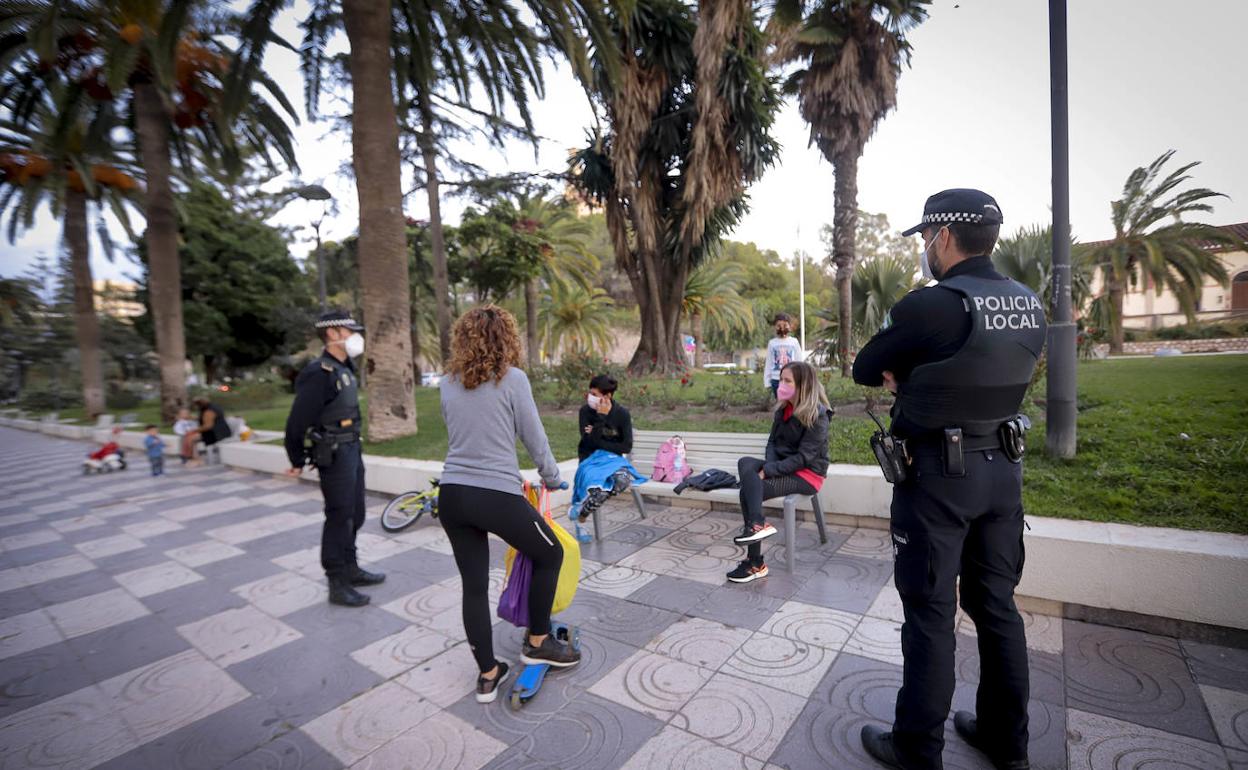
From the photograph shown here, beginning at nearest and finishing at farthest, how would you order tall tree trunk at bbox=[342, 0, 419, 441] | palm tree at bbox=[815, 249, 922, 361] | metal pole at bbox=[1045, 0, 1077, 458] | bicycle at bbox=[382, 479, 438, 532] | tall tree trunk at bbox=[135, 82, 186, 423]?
metal pole at bbox=[1045, 0, 1077, 458] → bicycle at bbox=[382, 479, 438, 532] → tall tree trunk at bbox=[342, 0, 419, 441] → palm tree at bbox=[815, 249, 922, 361] → tall tree trunk at bbox=[135, 82, 186, 423]

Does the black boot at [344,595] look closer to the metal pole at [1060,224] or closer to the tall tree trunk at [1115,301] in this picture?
the metal pole at [1060,224]

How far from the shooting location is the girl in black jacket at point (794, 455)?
420cm

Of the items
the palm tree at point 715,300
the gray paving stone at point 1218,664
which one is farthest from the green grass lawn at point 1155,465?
the palm tree at point 715,300

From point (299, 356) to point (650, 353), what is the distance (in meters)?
25.4

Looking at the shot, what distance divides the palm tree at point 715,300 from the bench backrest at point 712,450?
1871 cm

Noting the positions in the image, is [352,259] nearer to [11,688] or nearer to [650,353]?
[650,353]

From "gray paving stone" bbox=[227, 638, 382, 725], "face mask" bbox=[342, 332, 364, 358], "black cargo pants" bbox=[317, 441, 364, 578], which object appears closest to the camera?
"gray paving stone" bbox=[227, 638, 382, 725]

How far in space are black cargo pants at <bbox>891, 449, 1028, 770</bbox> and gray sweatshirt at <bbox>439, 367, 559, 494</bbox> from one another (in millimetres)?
1611

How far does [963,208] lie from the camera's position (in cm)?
213

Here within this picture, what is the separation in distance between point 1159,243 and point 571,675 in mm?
27656

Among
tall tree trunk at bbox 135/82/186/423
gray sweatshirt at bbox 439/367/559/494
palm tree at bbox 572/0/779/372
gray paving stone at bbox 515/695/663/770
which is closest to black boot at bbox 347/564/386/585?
gray sweatshirt at bbox 439/367/559/494

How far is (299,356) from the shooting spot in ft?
Result: 107

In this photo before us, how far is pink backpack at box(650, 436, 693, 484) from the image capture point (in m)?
5.85

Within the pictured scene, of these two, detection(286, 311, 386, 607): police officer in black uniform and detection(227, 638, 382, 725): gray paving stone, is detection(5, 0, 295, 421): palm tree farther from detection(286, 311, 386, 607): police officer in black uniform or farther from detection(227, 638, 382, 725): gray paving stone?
detection(227, 638, 382, 725): gray paving stone
